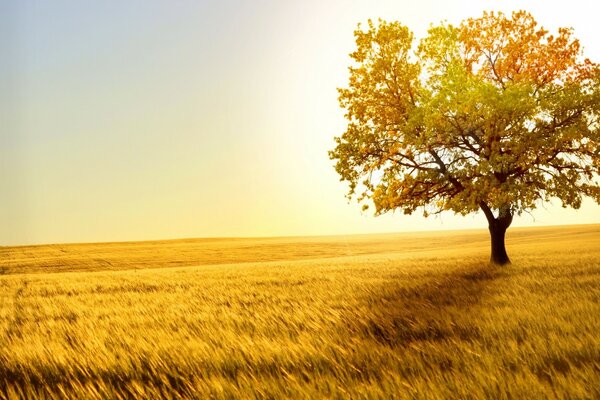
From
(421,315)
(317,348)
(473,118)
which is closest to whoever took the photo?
(317,348)

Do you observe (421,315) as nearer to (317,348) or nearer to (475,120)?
(317,348)

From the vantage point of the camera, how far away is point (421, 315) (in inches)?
356

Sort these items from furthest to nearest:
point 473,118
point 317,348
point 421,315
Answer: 1. point 473,118
2. point 421,315
3. point 317,348

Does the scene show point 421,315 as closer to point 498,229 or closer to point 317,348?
point 317,348

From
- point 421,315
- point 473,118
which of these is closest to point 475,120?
point 473,118

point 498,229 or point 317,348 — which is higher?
point 498,229

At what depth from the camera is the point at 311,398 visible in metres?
4.40

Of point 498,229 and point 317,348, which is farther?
point 498,229

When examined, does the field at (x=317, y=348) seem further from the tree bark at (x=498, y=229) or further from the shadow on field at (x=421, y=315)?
the tree bark at (x=498, y=229)

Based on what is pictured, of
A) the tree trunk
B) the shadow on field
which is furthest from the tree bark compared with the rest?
the shadow on field

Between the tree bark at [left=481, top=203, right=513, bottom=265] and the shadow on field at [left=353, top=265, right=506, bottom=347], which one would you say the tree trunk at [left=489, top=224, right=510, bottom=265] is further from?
the shadow on field at [left=353, top=265, right=506, bottom=347]

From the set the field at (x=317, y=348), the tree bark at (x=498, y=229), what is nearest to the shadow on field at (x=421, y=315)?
the field at (x=317, y=348)

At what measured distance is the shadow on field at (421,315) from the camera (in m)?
7.40

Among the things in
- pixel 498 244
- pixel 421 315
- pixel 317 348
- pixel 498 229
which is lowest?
pixel 421 315
